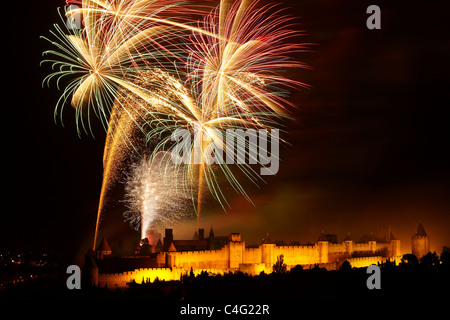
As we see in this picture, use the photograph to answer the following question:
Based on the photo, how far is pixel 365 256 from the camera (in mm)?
63562

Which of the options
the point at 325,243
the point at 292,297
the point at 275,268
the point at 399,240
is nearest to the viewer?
the point at 292,297

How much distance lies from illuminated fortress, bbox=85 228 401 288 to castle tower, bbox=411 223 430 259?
1.74m

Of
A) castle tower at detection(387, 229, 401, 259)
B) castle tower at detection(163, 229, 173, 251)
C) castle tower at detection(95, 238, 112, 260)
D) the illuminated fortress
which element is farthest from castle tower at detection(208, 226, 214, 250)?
castle tower at detection(387, 229, 401, 259)

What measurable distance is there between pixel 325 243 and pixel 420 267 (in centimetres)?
887

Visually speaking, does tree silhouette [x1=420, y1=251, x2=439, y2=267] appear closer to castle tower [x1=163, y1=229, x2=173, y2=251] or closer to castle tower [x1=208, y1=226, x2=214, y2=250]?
castle tower [x1=208, y1=226, x2=214, y2=250]

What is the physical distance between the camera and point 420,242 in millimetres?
69125

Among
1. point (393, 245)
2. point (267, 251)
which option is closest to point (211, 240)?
point (267, 251)

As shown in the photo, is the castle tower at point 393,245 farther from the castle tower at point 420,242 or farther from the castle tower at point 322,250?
the castle tower at point 322,250

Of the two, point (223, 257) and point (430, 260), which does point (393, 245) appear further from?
point (223, 257)

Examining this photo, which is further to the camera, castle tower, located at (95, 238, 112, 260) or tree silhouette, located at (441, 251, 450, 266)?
tree silhouette, located at (441, 251, 450, 266)

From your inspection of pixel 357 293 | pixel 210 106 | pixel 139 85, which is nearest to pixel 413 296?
pixel 357 293

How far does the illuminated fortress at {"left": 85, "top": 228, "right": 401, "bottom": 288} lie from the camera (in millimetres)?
45031

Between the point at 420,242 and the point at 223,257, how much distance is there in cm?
2595
